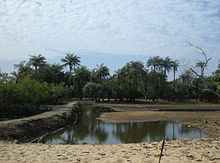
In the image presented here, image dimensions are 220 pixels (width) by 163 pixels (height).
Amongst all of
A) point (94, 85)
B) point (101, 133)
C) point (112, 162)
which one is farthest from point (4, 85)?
point (94, 85)

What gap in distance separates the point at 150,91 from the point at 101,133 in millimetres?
56918

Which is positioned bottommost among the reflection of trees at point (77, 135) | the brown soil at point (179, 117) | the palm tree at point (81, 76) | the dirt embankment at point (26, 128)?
the reflection of trees at point (77, 135)

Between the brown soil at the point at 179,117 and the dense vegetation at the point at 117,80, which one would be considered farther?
the dense vegetation at the point at 117,80

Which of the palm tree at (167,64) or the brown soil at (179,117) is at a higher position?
the palm tree at (167,64)

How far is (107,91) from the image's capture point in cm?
6719

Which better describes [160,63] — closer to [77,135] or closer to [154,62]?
[154,62]

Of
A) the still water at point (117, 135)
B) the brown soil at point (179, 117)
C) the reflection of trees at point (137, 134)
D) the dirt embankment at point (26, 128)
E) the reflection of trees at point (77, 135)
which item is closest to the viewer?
the dirt embankment at point (26, 128)

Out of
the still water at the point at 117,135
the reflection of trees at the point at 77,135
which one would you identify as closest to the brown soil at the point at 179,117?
the still water at the point at 117,135

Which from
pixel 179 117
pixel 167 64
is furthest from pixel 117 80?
pixel 179 117

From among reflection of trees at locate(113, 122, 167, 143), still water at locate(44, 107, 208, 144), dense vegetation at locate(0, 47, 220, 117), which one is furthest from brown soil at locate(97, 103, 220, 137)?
dense vegetation at locate(0, 47, 220, 117)

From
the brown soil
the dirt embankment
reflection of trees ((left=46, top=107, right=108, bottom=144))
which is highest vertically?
the dirt embankment

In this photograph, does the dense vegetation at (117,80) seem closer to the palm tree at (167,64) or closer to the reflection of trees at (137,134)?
the palm tree at (167,64)

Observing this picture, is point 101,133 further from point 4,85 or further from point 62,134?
point 4,85

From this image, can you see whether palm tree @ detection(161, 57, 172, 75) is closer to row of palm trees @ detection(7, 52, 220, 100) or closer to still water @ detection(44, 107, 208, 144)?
row of palm trees @ detection(7, 52, 220, 100)
